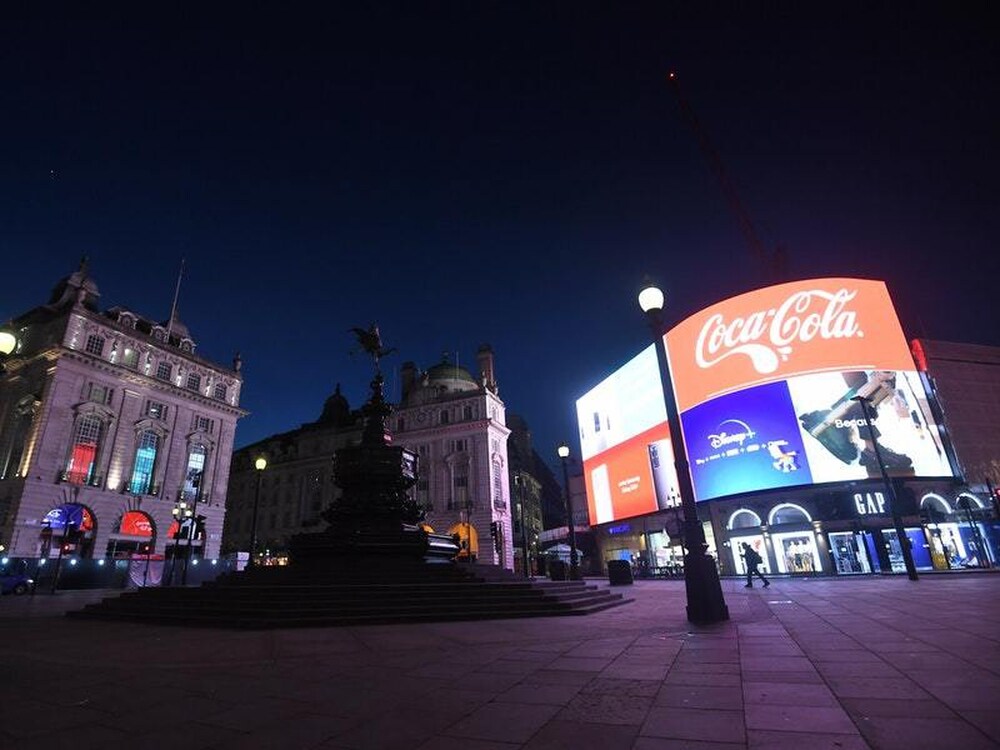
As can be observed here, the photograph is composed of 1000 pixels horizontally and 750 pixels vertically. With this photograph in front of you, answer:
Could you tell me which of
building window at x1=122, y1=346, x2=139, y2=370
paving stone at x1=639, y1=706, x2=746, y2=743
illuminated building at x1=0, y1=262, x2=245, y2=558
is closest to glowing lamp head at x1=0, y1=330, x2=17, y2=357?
paving stone at x1=639, y1=706, x2=746, y2=743

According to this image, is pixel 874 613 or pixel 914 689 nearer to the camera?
pixel 914 689

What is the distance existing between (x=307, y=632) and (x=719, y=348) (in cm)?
3477

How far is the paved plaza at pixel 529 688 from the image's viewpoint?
3477mm

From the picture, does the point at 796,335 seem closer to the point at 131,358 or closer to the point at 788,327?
the point at 788,327

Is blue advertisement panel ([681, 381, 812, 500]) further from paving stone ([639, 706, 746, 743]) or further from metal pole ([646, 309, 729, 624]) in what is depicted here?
paving stone ([639, 706, 746, 743])

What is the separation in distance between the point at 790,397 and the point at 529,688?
33.8m

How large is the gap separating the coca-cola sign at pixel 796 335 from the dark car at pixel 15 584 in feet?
146

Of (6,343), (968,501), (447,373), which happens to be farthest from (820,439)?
(447,373)

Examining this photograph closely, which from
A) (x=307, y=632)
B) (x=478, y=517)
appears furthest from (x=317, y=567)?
(x=478, y=517)

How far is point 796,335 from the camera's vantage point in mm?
34344

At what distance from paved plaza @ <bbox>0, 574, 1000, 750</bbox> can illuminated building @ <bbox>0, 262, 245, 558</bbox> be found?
3408 cm

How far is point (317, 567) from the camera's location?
13688 millimetres

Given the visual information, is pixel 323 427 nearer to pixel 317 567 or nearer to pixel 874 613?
pixel 317 567

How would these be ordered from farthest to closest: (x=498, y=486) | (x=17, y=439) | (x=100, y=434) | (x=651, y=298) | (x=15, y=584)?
(x=498, y=486) → (x=100, y=434) → (x=17, y=439) → (x=15, y=584) → (x=651, y=298)
